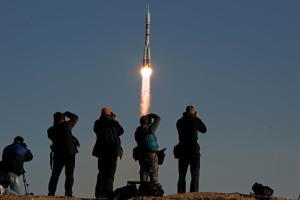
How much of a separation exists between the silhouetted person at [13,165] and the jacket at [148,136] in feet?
9.71

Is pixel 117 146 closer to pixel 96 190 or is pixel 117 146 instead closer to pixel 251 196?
pixel 96 190

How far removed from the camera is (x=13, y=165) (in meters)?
20.2

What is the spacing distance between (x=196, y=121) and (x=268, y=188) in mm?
2501

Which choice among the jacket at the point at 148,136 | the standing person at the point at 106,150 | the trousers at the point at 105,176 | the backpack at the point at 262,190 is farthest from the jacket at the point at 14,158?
the backpack at the point at 262,190

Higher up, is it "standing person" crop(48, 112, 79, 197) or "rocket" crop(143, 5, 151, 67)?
"rocket" crop(143, 5, 151, 67)

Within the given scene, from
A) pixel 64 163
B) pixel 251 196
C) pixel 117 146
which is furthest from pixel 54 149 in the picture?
pixel 251 196

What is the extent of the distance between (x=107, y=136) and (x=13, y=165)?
2640 millimetres

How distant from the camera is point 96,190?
64.4 feet

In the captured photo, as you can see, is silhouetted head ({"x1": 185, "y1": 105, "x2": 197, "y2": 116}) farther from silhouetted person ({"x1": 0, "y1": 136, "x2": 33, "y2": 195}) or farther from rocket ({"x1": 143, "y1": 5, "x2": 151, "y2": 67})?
rocket ({"x1": 143, "y1": 5, "x2": 151, "y2": 67})

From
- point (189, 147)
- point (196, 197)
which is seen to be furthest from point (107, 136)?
point (196, 197)

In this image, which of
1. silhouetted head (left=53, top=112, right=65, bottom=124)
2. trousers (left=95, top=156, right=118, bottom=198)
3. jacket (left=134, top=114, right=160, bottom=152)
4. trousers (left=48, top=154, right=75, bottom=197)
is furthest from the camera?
jacket (left=134, top=114, right=160, bottom=152)

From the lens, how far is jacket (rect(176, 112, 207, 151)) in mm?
20250

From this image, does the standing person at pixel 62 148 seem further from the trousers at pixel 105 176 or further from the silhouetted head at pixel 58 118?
the trousers at pixel 105 176

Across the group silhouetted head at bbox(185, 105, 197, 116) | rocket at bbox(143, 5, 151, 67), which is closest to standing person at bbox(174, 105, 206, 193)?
silhouetted head at bbox(185, 105, 197, 116)
